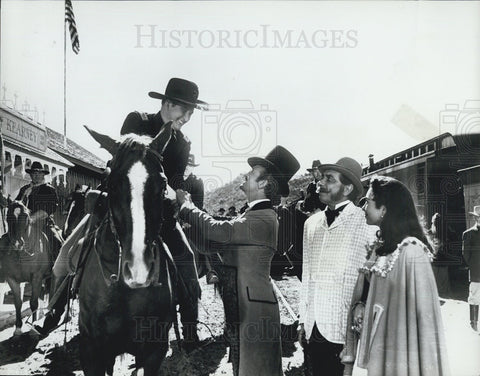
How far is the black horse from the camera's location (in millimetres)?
2760

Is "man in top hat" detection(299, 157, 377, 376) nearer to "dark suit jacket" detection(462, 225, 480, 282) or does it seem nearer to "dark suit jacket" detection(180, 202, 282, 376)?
"dark suit jacket" detection(180, 202, 282, 376)

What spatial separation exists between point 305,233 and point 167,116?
1.80 meters

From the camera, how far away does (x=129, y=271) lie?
2.74 meters

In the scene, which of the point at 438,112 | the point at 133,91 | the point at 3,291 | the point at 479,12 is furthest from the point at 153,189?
the point at 479,12

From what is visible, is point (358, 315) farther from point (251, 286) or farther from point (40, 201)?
point (40, 201)

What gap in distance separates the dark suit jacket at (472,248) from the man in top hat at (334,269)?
4.60ft

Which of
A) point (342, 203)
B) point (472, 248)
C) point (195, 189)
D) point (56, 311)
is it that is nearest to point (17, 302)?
point (56, 311)

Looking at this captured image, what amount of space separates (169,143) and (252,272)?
4.93ft

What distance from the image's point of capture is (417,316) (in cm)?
310

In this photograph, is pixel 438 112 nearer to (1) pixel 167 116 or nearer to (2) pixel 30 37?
(1) pixel 167 116

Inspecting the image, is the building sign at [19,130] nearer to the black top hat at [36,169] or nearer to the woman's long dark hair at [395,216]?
the black top hat at [36,169]

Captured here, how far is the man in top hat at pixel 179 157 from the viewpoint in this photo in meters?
3.75

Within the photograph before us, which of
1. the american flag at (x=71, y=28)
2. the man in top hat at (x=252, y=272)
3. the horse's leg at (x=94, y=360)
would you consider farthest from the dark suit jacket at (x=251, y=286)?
the american flag at (x=71, y=28)

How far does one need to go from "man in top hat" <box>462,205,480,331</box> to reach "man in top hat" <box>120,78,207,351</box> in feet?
9.26
